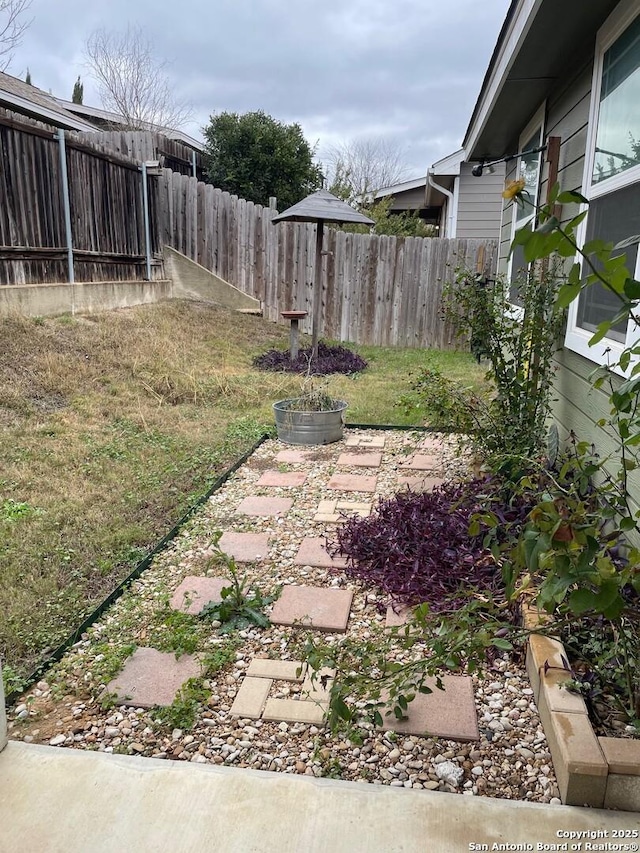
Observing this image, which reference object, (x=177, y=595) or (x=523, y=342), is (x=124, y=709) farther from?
(x=523, y=342)

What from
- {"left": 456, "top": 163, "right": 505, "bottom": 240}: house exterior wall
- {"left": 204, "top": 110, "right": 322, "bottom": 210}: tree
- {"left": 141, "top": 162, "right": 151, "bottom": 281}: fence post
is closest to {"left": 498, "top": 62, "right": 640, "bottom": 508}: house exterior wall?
{"left": 141, "top": 162, "right": 151, "bottom": 281}: fence post

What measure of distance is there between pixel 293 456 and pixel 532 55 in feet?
9.66

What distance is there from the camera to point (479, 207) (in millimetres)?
11195

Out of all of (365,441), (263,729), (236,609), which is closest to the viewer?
(263,729)

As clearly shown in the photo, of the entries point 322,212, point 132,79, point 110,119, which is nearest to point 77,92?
point 132,79

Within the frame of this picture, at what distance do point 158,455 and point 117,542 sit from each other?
4.43 ft

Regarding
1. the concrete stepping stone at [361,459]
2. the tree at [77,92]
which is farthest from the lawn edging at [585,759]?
the tree at [77,92]

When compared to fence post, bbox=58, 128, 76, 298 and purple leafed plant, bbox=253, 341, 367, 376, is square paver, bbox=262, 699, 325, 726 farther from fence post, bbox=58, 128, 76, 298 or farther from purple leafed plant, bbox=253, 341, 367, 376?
fence post, bbox=58, 128, 76, 298

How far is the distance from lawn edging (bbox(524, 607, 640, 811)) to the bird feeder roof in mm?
6178

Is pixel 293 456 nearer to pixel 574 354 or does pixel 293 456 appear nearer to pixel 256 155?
pixel 574 354

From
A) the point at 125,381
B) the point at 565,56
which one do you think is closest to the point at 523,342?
the point at 565,56

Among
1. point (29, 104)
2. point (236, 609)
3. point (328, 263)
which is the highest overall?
point (29, 104)

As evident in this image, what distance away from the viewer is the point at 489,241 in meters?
9.53

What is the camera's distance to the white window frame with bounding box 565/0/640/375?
7.96ft
